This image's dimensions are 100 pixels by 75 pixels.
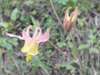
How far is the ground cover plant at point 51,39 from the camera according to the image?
82.9 inches

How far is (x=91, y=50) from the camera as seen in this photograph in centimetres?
214

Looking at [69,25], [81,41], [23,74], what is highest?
[69,25]

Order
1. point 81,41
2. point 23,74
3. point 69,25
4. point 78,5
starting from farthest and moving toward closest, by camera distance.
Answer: point 78,5, point 81,41, point 23,74, point 69,25

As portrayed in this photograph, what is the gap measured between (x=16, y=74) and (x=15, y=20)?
461mm

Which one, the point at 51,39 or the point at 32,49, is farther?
the point at 51,39

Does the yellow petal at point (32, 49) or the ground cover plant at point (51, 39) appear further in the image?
the ground cover plant at point (51, 39)

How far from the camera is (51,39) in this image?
2264 millimetres

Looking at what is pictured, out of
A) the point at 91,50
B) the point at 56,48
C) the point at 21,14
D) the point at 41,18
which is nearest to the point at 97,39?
the point at 91,50

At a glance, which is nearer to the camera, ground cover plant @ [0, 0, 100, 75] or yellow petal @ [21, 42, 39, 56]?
yellow petal @ [21, 42, 39, 56]

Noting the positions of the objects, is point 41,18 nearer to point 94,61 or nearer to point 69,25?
point 94,61

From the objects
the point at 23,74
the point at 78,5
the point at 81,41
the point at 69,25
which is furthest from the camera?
the point at 78,5

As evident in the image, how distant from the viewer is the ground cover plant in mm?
2105

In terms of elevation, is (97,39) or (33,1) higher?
(33,1)

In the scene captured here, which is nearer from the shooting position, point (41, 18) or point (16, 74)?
point (16, 74)
